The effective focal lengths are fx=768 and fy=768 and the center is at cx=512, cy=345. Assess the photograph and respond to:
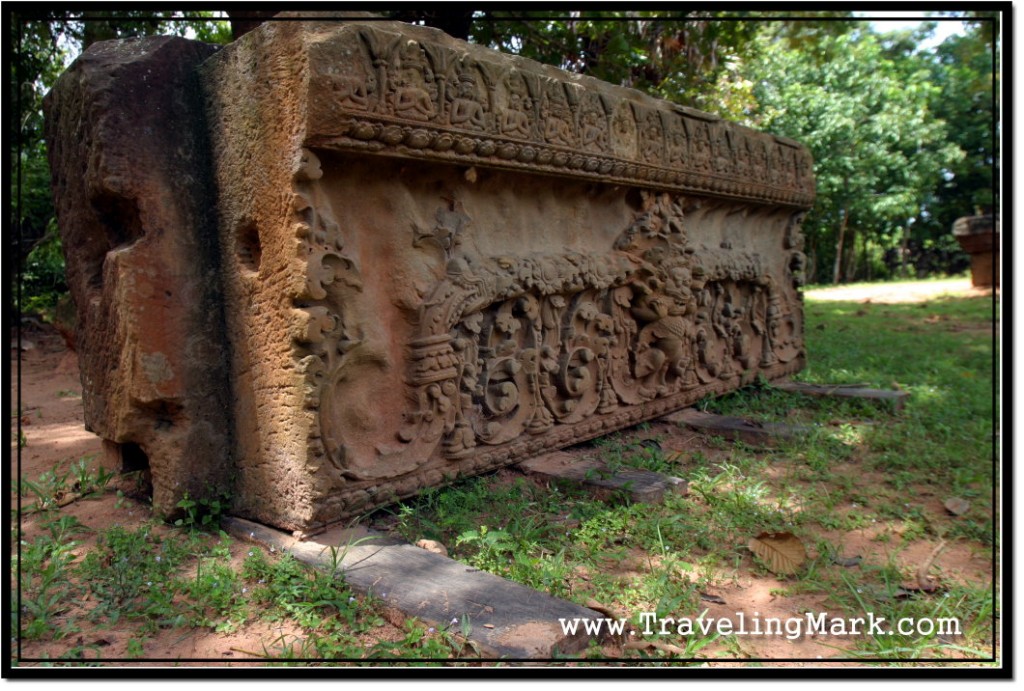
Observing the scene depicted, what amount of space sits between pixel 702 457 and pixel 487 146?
6.29ft

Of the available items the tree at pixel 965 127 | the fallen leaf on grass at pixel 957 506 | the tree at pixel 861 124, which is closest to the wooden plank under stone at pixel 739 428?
the fallen leaf on grass at pixel 957 506

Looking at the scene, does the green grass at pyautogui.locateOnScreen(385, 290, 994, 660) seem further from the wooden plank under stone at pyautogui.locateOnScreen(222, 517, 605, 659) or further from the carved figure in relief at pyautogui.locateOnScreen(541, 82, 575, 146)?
the carved figure in relief at pyautogui.locateOnScreen(541, 82, 575, 146)

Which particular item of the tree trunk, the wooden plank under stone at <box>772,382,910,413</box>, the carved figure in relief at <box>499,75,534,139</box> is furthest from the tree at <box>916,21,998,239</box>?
the carved figure in relief at <box>499,75,534,139</box>

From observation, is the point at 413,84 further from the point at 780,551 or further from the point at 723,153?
the point at 723,153

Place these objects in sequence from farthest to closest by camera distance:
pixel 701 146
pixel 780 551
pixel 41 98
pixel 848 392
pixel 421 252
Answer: pixel 41 98
pixel 848 392
pixel 701 146
pixel 421 252
pixel 780 551

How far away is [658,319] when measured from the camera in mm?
4371

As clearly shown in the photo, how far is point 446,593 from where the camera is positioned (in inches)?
87.0

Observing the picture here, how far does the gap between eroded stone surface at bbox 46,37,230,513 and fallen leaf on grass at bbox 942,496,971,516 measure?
113 inches

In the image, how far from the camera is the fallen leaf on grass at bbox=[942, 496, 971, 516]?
311 centimetres

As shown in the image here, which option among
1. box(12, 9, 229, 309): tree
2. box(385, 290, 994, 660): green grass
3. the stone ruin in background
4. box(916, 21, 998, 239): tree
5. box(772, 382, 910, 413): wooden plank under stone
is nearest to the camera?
box(385, 290, 994, 660): green grass

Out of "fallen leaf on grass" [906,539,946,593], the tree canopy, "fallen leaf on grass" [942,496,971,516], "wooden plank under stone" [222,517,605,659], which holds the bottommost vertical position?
"fallen leaf on grass" [906,539,946,593]

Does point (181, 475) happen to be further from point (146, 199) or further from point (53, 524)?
point (146, 199)

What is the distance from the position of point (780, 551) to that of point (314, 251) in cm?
190

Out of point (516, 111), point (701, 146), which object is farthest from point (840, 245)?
point (516, 111)
